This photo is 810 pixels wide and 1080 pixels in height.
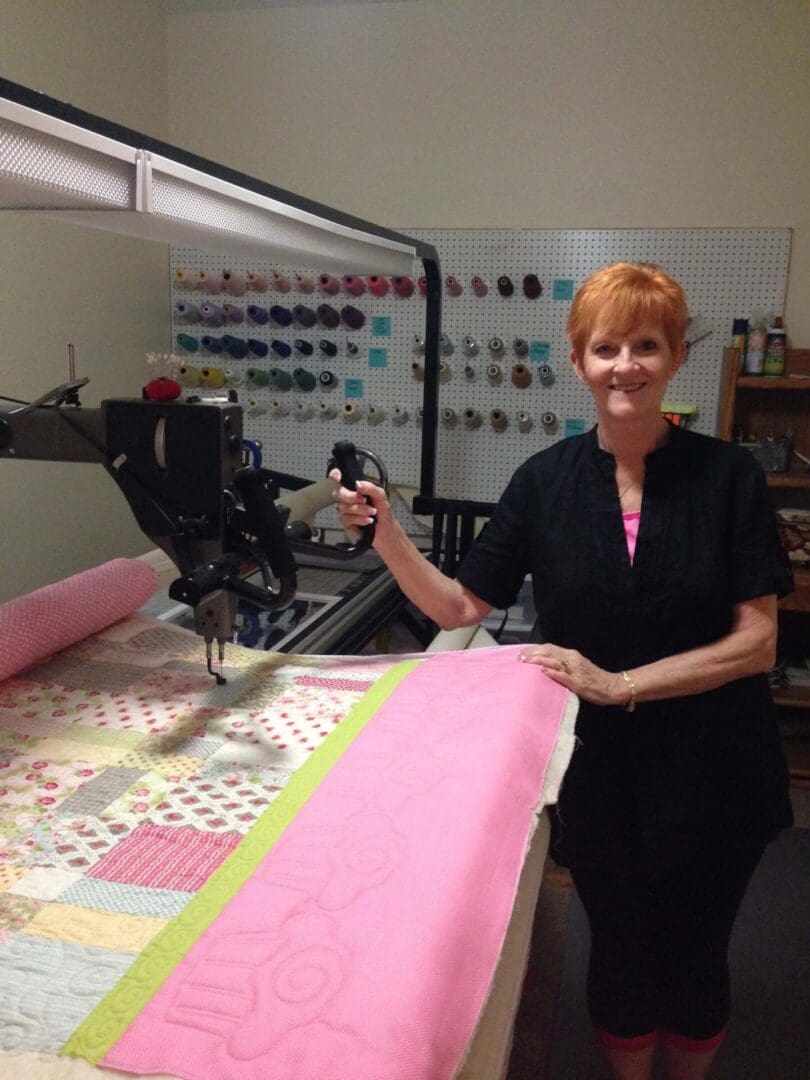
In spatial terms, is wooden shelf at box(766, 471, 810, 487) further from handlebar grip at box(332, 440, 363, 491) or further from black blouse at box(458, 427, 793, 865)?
handlebar grip at box(332, 440, 363, 491)

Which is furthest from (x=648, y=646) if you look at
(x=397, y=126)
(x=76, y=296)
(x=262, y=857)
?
(x=397, y=126)

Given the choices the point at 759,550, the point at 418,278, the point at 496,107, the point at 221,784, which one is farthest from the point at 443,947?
the point at 496,107

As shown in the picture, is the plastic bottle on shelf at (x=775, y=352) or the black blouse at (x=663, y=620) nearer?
the black blouse at (x=663, y=620)

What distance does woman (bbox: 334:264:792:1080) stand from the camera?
120cm

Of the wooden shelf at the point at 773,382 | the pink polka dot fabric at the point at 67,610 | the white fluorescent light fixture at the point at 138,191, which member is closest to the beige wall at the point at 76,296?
the white fluorescent light fixture at the point at 138,191

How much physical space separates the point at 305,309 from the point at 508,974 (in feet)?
7.97

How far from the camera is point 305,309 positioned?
2.92 metres

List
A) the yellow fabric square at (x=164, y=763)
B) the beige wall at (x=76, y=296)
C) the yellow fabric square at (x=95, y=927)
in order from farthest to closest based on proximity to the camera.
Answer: the beige wall at (x=76, y=296) < the yellow fabric square at (x=164, y=763) < the yellow fabric square at (x=95, y=927)

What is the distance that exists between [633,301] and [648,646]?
1.56 feet

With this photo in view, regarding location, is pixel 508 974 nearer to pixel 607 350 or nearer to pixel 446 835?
pixel 446 835

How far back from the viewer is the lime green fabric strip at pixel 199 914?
64cm

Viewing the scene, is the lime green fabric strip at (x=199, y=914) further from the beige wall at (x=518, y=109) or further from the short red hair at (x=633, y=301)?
the beige wall at (x=518, y=109)

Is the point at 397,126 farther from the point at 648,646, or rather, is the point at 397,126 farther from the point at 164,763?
the point at 164,763

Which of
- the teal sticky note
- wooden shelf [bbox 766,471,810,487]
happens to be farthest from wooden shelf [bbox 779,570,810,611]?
the teal sticky note
